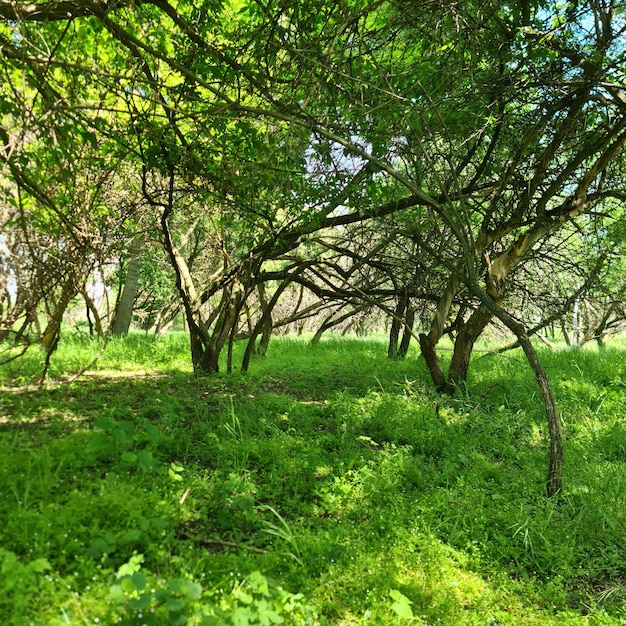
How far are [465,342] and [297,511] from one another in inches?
166

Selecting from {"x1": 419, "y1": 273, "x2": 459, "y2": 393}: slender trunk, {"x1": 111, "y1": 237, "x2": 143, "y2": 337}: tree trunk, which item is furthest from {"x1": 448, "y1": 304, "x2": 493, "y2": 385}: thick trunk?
{"x1": 111, "y1": 237, "x2": 143, "y2": 337}: tree trunk

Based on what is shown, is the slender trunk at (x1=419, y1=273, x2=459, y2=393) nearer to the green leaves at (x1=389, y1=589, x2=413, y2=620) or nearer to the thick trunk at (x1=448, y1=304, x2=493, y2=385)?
the thick trunk at (x1=448, y1=304, x2=493, y2=385)

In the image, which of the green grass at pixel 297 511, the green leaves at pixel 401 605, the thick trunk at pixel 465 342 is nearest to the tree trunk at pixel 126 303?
the green grass at pixel 297 511

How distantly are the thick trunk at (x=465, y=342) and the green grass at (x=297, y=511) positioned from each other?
1.03 meters

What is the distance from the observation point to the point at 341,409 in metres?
5.43

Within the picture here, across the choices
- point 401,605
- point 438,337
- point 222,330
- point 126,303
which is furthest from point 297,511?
point 126,303

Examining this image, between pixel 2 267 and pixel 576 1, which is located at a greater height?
pixel 576 1

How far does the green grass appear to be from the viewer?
86.4 inches

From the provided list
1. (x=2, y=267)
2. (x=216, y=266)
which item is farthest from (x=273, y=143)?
(x=216, y=266)

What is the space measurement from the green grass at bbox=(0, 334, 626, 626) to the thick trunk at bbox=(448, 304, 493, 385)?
1026 millimetres

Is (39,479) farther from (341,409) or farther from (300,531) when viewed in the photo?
(341,409)

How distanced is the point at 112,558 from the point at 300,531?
43.9 inches

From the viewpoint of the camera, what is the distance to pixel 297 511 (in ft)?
10.5

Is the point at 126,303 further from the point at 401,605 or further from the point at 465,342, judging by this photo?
the point at 401,605
